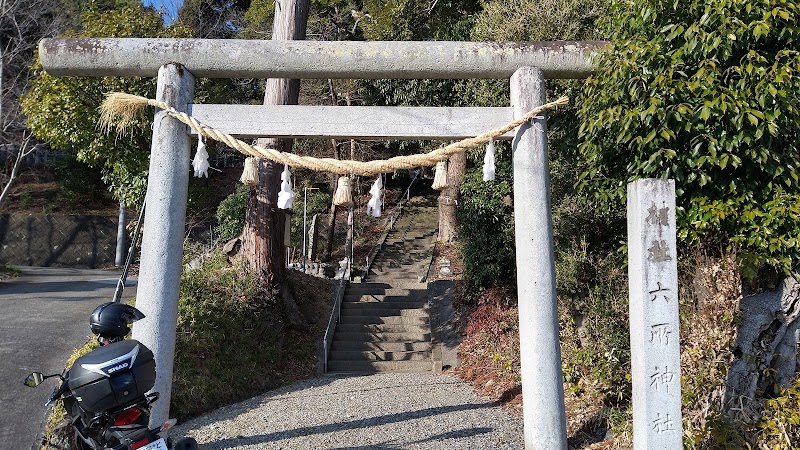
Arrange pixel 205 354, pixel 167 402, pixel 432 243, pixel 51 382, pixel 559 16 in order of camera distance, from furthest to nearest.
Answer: pixel 432 243
pixel 559 16
pixel 205 354
pixel 51 382
pixel 167 402

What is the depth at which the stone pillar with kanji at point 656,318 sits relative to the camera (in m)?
4.46

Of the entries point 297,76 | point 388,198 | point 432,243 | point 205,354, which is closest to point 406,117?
point 297,76

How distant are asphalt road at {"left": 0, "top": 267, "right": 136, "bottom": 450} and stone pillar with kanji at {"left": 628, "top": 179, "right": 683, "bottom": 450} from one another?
606cm

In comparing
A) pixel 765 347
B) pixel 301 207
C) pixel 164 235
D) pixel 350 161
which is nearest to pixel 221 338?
pixel 164 235

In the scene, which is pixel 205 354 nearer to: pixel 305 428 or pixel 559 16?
pixel 305 428

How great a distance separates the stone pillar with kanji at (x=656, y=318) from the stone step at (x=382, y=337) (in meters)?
7.37

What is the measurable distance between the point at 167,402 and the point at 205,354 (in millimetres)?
3374

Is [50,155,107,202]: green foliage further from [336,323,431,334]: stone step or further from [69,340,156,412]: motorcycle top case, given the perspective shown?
[69,340,156,412]: motorcycle top case

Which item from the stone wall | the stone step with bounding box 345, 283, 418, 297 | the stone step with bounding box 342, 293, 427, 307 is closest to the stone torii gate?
the stone step with bounding box 342, 293, 427, 307

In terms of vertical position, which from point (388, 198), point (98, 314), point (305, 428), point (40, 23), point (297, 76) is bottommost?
point (305, 428)

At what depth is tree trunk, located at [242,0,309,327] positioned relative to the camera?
33.8ft

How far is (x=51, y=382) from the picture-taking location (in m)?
7.40

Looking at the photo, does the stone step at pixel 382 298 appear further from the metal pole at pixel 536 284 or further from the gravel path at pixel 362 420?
the metal pole at pixel 536 284

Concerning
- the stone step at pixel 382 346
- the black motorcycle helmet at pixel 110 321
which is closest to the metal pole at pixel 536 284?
the black motorcycle helmet at pixel 110 321
